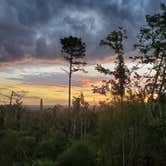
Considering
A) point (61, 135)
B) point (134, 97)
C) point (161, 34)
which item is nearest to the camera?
point (134, 97)

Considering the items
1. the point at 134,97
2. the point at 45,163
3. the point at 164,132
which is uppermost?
the point at 134,97

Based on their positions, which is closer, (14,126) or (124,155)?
(124,155)

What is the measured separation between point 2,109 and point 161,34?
20887 millimetres

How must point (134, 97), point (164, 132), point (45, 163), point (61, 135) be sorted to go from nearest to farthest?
point (164, 132), point (134, 97), point (45, 163), point (61, 135)

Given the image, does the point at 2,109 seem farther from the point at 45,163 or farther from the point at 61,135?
the point at 45,163

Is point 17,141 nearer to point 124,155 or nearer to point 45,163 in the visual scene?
point 45,163

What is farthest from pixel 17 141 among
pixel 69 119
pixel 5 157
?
pixel 69 119

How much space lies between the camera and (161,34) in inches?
1406

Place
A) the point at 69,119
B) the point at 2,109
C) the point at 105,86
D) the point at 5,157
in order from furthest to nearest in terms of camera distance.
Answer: the point at 2,109, the point at 105,86, the point at 69,119, the point at 5,157

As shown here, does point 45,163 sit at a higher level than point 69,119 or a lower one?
lower

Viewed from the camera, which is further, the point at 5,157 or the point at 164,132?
the point at 5,157

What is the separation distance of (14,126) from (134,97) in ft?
70.6

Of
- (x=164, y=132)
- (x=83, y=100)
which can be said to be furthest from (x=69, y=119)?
(x=164, y=132)

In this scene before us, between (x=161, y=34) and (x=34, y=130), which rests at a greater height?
(x=161, y=34)
